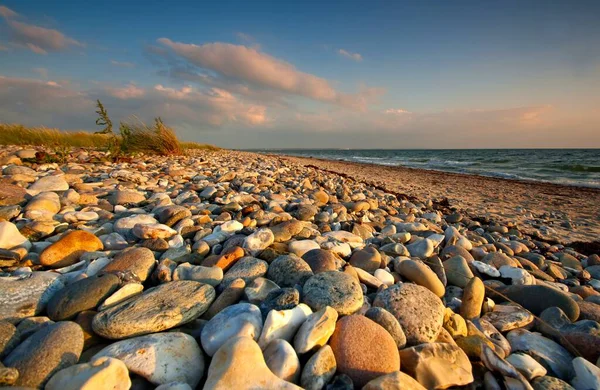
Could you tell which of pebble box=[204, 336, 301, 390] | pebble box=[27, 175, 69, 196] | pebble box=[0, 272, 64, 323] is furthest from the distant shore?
pebble box=[27, 175, 69, 196]

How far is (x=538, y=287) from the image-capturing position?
191 cm

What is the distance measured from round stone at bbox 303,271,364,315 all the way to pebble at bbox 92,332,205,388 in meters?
0.56

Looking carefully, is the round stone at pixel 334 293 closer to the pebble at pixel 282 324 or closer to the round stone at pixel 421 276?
the pebble at pixel 282 324

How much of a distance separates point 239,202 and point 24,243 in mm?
1840

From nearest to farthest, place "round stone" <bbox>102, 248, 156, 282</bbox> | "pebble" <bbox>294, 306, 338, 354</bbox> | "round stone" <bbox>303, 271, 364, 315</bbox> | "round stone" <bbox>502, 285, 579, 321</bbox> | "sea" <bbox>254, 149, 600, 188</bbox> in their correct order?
1. "pebble" <bbox>294, 306, 338, 354</bbox>
2. "round stone" <bbox>303, 271, 364, 315</bbox>
3. "round stone" <bbox>102, 248, 156, 282</bbox>
4. "round stone" <bbox>502, 285, 579, 321</bbox>
5. "sea" <bbox>254, 149, 600, 188</bbox>

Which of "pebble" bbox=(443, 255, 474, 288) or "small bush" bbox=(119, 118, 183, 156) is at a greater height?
"small bush" bbox=(119, 118, 183, 156)

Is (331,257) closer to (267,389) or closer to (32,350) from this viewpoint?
(267,389)

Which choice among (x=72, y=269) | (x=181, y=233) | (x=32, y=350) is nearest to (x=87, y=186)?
(x=181, y=233)

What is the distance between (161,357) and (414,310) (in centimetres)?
113

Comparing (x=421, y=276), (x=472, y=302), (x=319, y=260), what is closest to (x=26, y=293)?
(x=319, y=260)

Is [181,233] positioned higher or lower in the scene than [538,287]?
higher

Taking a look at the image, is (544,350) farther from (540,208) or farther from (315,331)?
(540,208)

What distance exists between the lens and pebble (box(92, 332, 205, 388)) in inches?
40.3

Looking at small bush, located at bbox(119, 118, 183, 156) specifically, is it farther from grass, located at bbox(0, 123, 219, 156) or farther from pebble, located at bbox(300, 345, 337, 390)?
pebble, located at bbox(300, 345, 337, 390)
